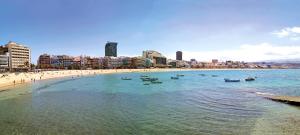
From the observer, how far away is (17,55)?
164 m

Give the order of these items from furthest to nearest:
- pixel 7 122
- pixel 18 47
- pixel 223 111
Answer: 1. pixel 18 47
2. pixel 223 111
3. pixel 7 122

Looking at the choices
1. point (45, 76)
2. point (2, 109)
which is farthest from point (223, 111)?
point (45, 76)

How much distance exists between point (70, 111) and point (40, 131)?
8.91m

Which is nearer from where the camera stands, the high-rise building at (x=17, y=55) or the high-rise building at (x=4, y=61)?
the high-rise building at (x=4, y=61)

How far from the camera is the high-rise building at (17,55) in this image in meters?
157

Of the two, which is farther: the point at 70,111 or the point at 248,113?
the point at 70,111

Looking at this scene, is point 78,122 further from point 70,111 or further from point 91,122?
point 70,111

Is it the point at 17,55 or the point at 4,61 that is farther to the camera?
the point at 17,55

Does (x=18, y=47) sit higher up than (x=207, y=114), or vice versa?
(x=18, y=47)

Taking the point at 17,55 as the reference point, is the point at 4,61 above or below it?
below

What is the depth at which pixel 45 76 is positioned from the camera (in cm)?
10669

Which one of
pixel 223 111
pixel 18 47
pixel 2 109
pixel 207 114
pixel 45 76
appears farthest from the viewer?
pixel 18 47

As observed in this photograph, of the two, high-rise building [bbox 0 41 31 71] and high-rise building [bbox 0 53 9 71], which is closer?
high-rise building [bbox 0 53 9 71]

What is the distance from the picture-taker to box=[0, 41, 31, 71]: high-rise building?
157m
